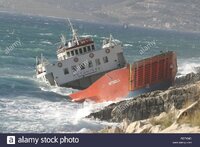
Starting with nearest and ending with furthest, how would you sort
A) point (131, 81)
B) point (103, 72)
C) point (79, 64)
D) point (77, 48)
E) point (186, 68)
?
point (131, 81)
point (79, 64)
point (77, 48)
point (103, 72)
point (186, 68)

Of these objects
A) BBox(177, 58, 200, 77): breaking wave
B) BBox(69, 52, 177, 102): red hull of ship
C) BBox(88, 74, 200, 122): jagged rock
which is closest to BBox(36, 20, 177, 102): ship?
BBox(69, 52, 177, 102): red hull of ship

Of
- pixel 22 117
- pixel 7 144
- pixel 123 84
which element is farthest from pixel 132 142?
pixel 123 84

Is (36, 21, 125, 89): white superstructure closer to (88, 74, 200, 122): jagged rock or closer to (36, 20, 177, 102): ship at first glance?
(36, 20, 177, 102): ship

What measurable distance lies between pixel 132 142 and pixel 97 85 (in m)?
34.9

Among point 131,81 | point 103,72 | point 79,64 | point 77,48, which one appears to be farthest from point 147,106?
point 77,48

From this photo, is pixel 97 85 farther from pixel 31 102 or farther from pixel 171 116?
pixel 171 116

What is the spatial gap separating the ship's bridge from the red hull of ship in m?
4.31

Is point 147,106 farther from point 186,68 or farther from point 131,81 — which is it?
point 186,68

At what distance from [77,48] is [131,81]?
726 cm

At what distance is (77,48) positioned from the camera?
52031 mm

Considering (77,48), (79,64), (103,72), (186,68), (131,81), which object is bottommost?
(186,68)

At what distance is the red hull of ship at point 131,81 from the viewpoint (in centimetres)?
4719

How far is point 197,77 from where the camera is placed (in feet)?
169

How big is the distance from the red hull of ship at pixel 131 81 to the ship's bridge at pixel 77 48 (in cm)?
431
